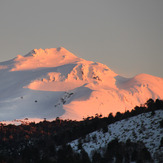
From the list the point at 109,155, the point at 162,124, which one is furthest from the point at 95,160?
the point at 162,124

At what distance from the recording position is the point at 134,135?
12738 cm

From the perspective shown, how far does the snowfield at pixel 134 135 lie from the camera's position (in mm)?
112625

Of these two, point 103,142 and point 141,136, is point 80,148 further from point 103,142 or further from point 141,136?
point 141,136

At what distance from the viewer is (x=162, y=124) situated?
119 meters

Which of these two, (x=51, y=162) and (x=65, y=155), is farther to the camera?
(x=65, y=155)

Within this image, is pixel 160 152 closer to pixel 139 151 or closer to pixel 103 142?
pixel 139 151

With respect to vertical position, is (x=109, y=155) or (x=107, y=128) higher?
(x=107, y=128)

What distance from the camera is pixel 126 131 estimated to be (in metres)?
136

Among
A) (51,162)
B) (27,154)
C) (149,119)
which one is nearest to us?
(51,162)

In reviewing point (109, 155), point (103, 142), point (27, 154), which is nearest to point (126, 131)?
point (103, 142)

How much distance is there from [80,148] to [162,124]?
36.4m

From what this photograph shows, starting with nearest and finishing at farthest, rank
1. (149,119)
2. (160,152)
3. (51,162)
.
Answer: (160,152), (51,162), (149,119)

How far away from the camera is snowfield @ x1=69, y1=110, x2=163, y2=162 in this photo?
112625 millimetres

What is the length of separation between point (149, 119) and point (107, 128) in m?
22.7
